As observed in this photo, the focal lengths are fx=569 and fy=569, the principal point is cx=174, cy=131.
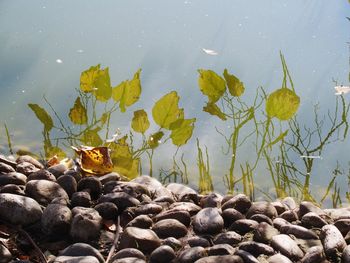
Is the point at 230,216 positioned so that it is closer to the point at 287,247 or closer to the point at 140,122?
the point at 287,247

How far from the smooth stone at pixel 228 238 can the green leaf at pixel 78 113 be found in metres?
0.95

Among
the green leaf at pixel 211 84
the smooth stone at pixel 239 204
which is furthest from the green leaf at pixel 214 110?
the smooth stone at pixel 239 204

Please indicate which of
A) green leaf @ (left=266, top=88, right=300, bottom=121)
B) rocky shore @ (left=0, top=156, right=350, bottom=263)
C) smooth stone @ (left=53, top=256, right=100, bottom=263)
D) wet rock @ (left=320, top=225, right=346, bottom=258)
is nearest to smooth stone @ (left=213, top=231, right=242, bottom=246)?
rocky shore @ (left=0, top=156, right=350, bottom=263)

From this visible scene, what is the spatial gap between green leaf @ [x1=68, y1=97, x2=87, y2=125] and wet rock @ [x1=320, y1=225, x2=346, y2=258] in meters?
1.08

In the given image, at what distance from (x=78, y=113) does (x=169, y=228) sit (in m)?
0.87

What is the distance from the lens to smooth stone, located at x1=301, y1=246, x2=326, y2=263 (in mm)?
1339

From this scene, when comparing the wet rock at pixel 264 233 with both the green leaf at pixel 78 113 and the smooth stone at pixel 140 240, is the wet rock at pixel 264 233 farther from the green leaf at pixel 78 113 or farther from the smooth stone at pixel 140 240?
the green leaf at pixel 78 113

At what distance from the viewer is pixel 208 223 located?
149 cm

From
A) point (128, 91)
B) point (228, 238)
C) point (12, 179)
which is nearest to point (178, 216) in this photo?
point (228, 238)

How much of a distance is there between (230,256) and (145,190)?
497 mm

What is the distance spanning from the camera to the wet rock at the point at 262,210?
1.58 m

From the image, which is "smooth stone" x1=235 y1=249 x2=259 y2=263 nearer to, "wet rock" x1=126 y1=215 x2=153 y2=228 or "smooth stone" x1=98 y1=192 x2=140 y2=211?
"wet rock" x1=126 y1=215 x2=153 y2=228

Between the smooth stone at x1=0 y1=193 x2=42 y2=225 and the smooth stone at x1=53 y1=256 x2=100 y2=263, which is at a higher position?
the smooth stone at x1=0 y1=193 x2=42 y2=225

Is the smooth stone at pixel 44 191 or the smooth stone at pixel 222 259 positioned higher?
the smooth stone at pixel 44 191
